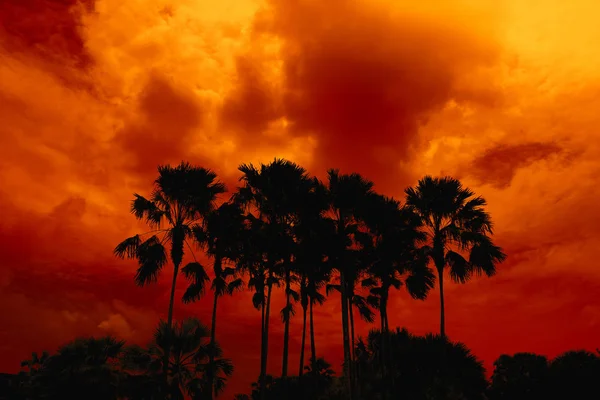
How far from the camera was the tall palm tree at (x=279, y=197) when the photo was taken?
3384 centimetres

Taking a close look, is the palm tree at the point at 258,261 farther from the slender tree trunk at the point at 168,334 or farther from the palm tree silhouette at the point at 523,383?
the palm tree silhouette at the point at 523,383

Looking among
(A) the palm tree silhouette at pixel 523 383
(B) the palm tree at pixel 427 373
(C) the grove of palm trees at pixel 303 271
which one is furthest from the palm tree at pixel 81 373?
(A) the palm tree silhouette at pixel 523 383

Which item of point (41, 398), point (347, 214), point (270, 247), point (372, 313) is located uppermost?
point (347, 214)

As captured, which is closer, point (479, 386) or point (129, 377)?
point (129, 377)

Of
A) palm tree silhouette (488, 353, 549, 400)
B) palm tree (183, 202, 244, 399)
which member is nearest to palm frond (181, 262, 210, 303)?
palm tree (183, 202, 244, 399)

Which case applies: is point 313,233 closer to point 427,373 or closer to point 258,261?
point 258,261

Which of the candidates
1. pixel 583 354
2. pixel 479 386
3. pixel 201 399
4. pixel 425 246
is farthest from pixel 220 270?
pixel 583 354

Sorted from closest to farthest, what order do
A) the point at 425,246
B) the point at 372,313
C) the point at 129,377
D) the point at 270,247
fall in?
the point at 129,377
the point at 270,247
the point at 425,246
the point at 372,313

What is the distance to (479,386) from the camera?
3794 centimetres

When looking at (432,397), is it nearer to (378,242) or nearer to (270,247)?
(378,242)

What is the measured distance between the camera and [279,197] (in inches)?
1348

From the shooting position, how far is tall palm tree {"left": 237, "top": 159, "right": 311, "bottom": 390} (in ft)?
111

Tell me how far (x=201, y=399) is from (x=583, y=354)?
2881cm

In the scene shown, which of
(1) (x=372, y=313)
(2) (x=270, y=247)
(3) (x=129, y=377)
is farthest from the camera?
(1) (x=372, y=313)
